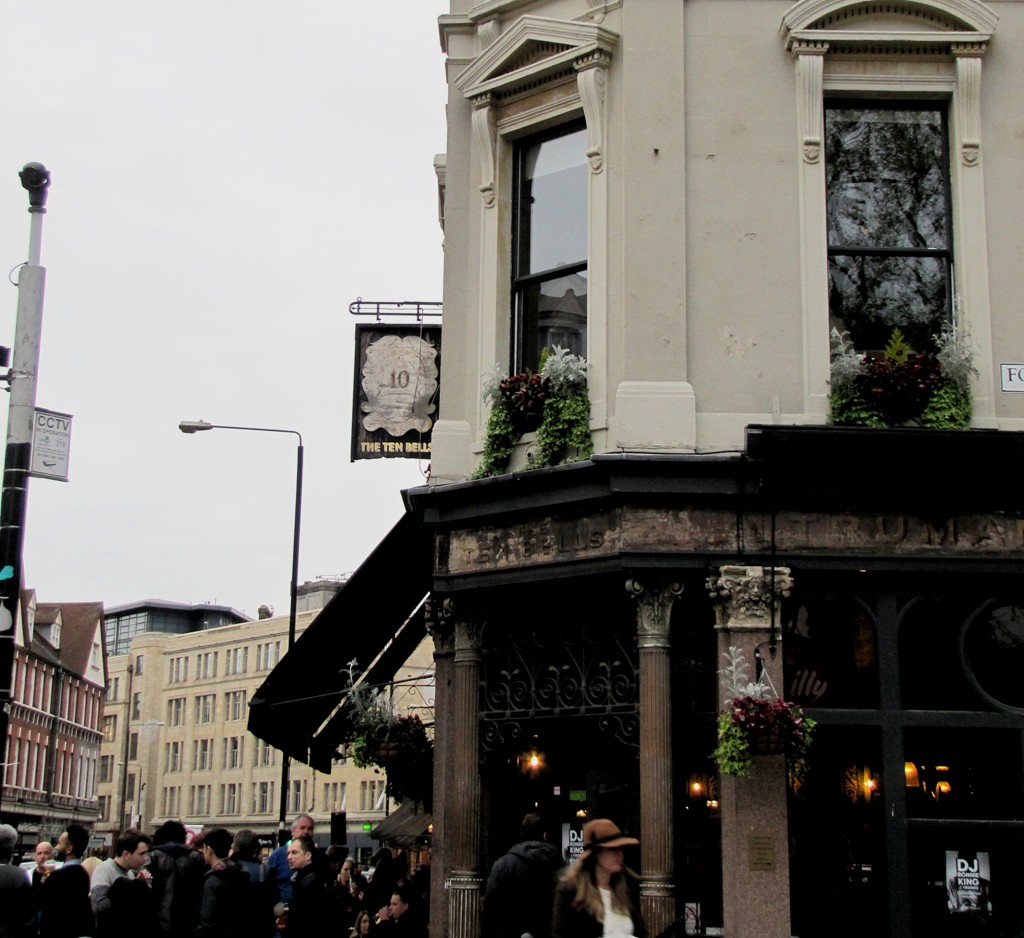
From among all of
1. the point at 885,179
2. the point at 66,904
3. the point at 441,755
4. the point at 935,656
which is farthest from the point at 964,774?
the point at 66,904

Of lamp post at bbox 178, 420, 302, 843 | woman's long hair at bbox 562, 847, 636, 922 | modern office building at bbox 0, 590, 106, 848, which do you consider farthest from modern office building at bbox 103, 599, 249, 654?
woman's long hair at bbox 562, 847, 636, 922

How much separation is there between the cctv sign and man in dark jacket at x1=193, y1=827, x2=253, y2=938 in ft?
12.4

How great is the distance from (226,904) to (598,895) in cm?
328

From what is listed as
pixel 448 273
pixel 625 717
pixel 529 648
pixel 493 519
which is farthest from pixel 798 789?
pixel 448 273

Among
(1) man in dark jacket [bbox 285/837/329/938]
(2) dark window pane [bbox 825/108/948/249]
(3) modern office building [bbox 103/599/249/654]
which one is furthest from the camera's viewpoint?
(3) modern office building [bbox 103/599/249/654]

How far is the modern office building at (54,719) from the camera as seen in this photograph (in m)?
76.8

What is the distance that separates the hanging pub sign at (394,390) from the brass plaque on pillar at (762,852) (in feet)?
22.3

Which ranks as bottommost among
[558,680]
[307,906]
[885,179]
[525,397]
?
[307,906]

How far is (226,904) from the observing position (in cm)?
1016

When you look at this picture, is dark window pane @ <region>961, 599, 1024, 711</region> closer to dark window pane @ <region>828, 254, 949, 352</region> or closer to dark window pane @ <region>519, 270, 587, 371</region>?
dark window pane @ <region>828, 254, 949, 352</region>

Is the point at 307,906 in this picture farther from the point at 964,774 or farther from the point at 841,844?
the point at 964,774

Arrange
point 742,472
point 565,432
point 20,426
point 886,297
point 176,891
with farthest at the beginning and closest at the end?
point 886,297, point 565,432, point 742,472, point 20,426, point 176,891

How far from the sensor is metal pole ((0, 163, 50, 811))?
11.7 m

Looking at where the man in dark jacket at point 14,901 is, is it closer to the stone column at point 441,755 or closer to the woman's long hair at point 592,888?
the woman's long hair at point 592,888
